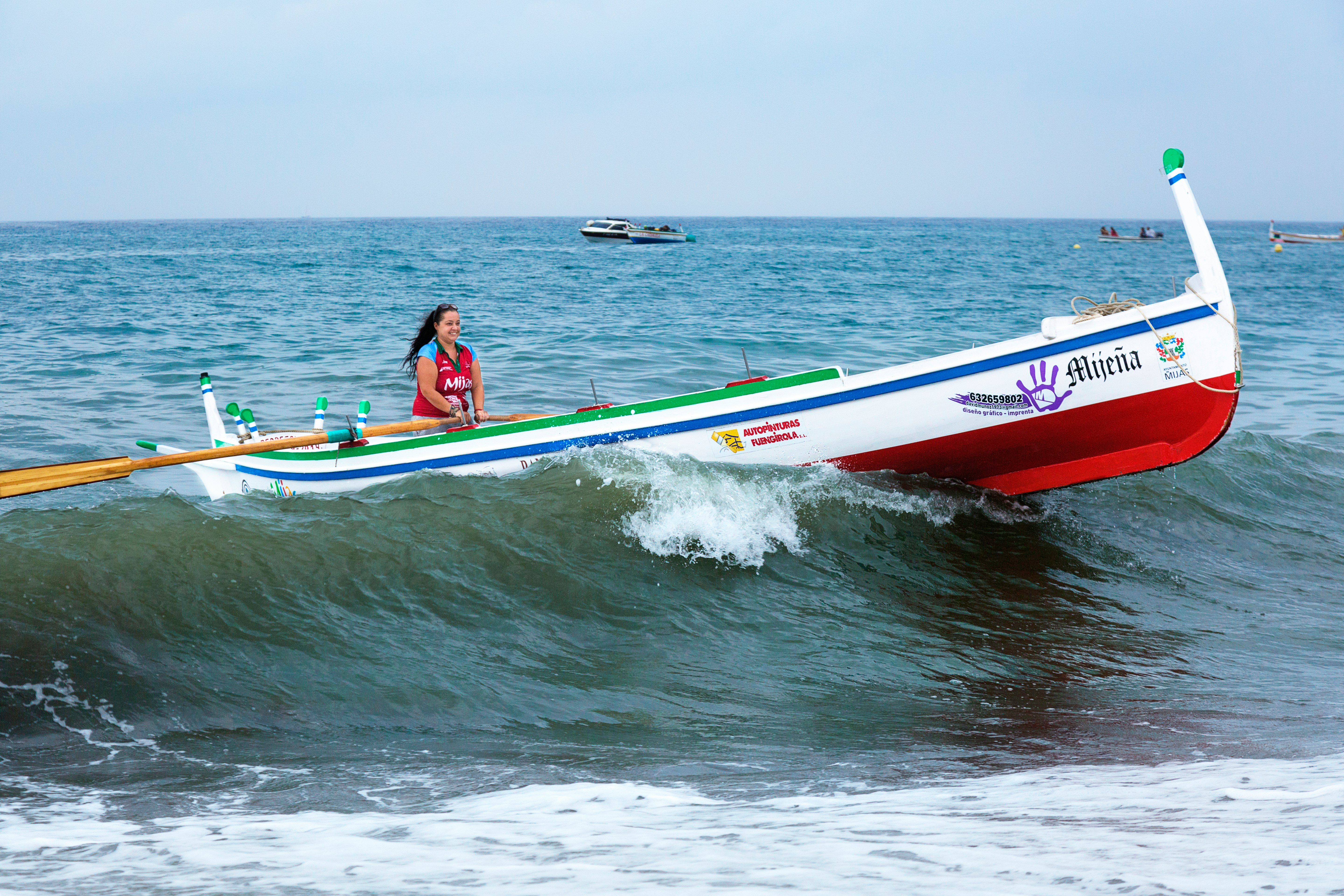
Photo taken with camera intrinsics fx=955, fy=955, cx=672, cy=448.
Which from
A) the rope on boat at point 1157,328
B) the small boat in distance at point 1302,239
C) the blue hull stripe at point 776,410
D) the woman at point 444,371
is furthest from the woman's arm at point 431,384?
the small boat in distance at point 1302,239

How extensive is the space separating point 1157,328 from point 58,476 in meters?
6.98

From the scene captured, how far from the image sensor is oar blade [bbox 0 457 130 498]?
19.1ft

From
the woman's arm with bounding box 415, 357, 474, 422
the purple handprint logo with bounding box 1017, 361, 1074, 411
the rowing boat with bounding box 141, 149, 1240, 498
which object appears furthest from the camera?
the woman's arm with bounding box 415, 357, 474, 422

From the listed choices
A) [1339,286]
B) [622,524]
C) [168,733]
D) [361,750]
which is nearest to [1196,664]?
[622,524]

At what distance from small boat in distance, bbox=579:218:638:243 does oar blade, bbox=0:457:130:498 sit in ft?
201

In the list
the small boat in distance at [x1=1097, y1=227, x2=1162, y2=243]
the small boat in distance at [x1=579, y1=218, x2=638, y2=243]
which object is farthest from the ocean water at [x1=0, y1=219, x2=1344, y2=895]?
the small boat in distance at [x1=1097, y1=227, x2=1162, y2=243]

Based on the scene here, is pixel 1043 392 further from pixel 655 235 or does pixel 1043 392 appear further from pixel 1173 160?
pixel 655 235

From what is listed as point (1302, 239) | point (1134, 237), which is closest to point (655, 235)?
point (1134, 237)

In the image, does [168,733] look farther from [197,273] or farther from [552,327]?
[197,273]

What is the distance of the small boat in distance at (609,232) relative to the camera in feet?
220

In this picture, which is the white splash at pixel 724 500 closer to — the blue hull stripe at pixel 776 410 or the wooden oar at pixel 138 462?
the blue hull stripe at pixel 776 410

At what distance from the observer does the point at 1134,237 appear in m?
79.9

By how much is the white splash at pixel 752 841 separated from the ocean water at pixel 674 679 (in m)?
0.02

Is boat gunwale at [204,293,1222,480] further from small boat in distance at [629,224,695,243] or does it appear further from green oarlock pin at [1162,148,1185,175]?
small boat in distance at [629,224,695,243]
